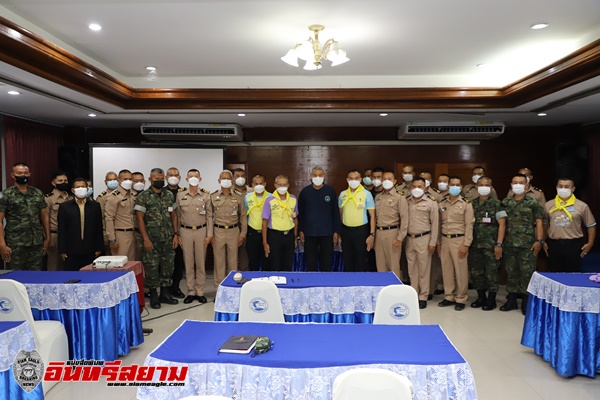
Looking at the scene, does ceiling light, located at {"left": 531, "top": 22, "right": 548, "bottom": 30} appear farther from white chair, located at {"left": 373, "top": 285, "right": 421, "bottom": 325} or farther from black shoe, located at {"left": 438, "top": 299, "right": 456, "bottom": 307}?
black shoe, located at {"left": 438, "top": 299, "right": 456, "bottom": 307}

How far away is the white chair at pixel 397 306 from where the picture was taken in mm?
3236

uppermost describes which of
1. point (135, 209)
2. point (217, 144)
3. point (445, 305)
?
point (217, 144)

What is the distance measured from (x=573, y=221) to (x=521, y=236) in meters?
0.63

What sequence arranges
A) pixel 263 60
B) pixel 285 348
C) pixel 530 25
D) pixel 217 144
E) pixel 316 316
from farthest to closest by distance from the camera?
1. pixel 217 144
2. pixel 263 60
3. pixel 530 25
4. pixel 316 316
5. pixel 285 348

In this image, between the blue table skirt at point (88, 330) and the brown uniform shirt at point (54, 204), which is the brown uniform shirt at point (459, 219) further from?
the brown uniform shirt at point (54, 204)

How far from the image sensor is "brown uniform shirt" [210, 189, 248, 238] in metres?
6.46

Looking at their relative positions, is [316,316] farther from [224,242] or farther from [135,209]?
[135,209]

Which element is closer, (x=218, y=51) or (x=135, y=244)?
(x=218, y=51)

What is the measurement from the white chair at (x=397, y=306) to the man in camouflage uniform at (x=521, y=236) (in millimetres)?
3197

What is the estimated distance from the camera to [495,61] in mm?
5703

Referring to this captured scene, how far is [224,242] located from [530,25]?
4462 millimetres

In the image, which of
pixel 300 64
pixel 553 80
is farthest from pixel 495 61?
pixel 300 64

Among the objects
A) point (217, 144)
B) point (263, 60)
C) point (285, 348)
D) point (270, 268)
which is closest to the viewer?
point (285, 348)

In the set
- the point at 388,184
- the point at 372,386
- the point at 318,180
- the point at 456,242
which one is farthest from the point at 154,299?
the point at 372,386
